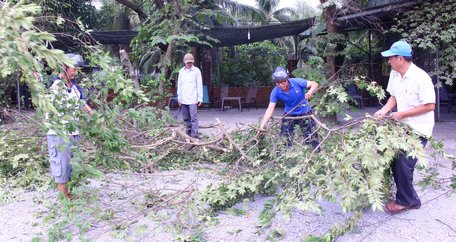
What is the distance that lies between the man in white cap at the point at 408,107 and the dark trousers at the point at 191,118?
13.8ft

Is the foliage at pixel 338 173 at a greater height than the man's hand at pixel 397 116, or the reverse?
the man's hand at pixel 397 116

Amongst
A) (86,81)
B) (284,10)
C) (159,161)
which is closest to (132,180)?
(159,161)

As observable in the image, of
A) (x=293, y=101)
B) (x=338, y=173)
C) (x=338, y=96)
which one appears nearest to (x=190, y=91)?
(x=293, y=101)

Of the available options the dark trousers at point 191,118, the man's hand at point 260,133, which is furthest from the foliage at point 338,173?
the dark trousers at point 191,118

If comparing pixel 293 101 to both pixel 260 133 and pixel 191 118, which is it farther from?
pixel 191 118

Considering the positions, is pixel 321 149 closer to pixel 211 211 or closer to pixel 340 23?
pixel 211 211

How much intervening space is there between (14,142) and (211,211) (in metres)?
3.40

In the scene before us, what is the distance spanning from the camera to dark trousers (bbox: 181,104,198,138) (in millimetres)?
7777

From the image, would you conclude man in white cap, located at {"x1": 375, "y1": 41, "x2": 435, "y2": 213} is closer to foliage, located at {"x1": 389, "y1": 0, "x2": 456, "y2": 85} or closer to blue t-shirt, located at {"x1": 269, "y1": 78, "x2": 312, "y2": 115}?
blue t-shirt, located at {"x1": 269, "y1": 78, "x2": 312, "y2": 115}

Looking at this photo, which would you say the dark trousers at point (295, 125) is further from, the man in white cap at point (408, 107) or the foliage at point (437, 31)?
the foliage at point (437, 31)

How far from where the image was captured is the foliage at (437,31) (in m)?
8.72

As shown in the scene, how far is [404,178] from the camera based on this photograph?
155 inches

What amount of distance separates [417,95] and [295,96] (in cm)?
186

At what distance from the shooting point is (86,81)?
518 centimetres
